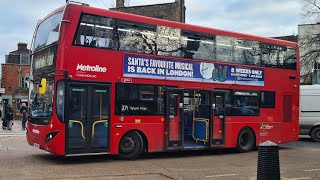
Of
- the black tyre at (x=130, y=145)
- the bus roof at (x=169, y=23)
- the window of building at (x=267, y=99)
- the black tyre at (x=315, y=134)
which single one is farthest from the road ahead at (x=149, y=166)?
the black tyre at (x=315, y=134)

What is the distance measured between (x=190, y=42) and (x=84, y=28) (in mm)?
3909

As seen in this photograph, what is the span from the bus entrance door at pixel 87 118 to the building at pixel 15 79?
140 feet

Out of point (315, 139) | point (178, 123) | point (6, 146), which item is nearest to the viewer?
point (178, 123)

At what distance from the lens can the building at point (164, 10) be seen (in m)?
38.4

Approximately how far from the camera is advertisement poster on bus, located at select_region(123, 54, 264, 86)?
13.2 meters

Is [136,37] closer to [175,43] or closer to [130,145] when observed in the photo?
[175,43]

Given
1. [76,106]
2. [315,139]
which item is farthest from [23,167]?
[315,139]

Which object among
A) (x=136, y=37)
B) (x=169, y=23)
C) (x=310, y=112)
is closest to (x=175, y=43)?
(x=169, y=23)

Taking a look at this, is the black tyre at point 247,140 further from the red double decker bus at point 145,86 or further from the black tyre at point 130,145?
the black tyre at point 130,145

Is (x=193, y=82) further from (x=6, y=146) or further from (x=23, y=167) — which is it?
(x=6, y=146)

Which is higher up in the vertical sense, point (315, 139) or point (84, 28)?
point (84, 28)

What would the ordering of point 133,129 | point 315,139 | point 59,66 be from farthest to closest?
point 315,139 → point 133,129 → point 59,66

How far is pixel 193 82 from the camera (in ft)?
47.6

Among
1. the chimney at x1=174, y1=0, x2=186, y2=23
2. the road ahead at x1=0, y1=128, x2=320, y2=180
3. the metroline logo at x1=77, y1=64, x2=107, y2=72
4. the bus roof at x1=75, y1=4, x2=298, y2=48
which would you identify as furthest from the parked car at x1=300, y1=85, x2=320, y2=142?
the chimney at x1=174, y1=0, x2=186, y2=23
